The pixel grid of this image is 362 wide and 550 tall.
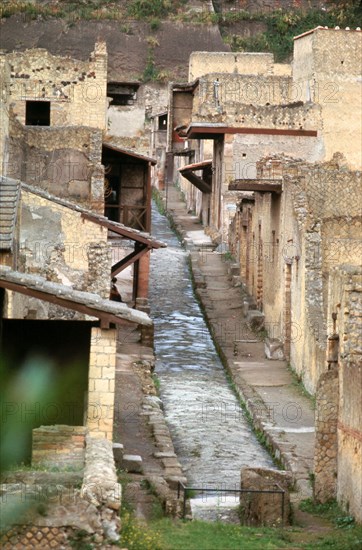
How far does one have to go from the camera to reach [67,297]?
610 inches

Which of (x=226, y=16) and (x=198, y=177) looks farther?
(x=226, y=16)

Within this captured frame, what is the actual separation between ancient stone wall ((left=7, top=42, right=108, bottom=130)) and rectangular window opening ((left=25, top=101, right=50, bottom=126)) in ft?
1.68

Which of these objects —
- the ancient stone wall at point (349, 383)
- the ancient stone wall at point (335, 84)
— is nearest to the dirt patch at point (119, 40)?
the ancient stone wall at point (335, 84)

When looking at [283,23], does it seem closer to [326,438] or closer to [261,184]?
[261,184]

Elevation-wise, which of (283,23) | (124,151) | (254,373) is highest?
(283,23)

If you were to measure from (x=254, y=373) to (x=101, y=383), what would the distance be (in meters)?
9.94

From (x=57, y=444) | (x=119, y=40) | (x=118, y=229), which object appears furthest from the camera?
(x=119, y=40)

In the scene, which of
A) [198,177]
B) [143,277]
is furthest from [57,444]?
[198,177]

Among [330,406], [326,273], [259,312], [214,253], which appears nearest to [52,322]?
[330,406]

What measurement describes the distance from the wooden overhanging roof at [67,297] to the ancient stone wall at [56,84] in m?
18.2

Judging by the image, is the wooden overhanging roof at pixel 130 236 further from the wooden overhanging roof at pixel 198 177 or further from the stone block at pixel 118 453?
the wooden overhanging roof at pixel 198 177

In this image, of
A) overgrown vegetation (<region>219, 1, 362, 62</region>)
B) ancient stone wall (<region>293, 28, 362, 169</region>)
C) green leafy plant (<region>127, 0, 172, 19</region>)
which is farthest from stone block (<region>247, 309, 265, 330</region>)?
green leafy plant (<region>127, 0, 172, 19</region>)

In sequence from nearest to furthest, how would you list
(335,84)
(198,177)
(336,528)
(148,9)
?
1. (336,528)
2. (335,84)
3. (198,177)
4. (148,9)

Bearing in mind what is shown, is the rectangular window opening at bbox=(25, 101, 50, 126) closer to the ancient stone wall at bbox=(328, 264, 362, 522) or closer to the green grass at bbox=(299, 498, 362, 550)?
the ancient stone wall at bbox=(328, 264, 362, 522)
